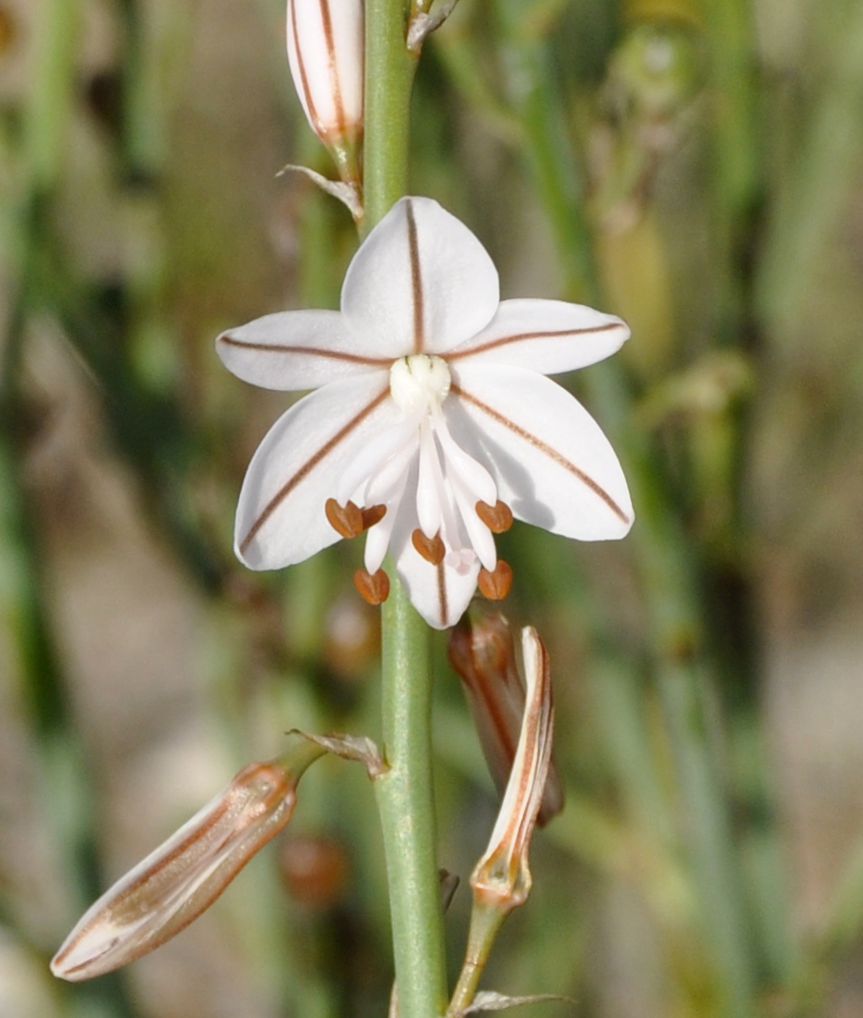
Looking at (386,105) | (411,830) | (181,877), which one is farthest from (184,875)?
(386,105)

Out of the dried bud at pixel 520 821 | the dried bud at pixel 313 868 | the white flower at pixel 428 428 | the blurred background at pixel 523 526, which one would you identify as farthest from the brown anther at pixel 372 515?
the dried bud at pixel 313 868

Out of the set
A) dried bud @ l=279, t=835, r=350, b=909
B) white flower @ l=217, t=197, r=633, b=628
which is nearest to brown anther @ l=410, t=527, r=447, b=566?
white flower @ l=217, t=197, r=633, b=628

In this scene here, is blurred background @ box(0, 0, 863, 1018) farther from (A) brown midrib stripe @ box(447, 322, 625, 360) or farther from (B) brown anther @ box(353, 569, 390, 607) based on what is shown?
Answer: (B) brown anther @ box(353, 569, 390, 607)

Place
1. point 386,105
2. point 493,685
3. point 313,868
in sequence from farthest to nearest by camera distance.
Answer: point 313,868
point 493,685
point 386,105

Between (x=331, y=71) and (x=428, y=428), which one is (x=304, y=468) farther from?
(x=331, y=71)

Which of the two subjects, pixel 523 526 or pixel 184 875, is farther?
pixel 523 526

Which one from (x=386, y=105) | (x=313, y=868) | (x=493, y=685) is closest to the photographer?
(x=386, y=105)

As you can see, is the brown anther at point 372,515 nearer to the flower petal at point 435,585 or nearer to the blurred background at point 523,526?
the flower petal at point 435,585
